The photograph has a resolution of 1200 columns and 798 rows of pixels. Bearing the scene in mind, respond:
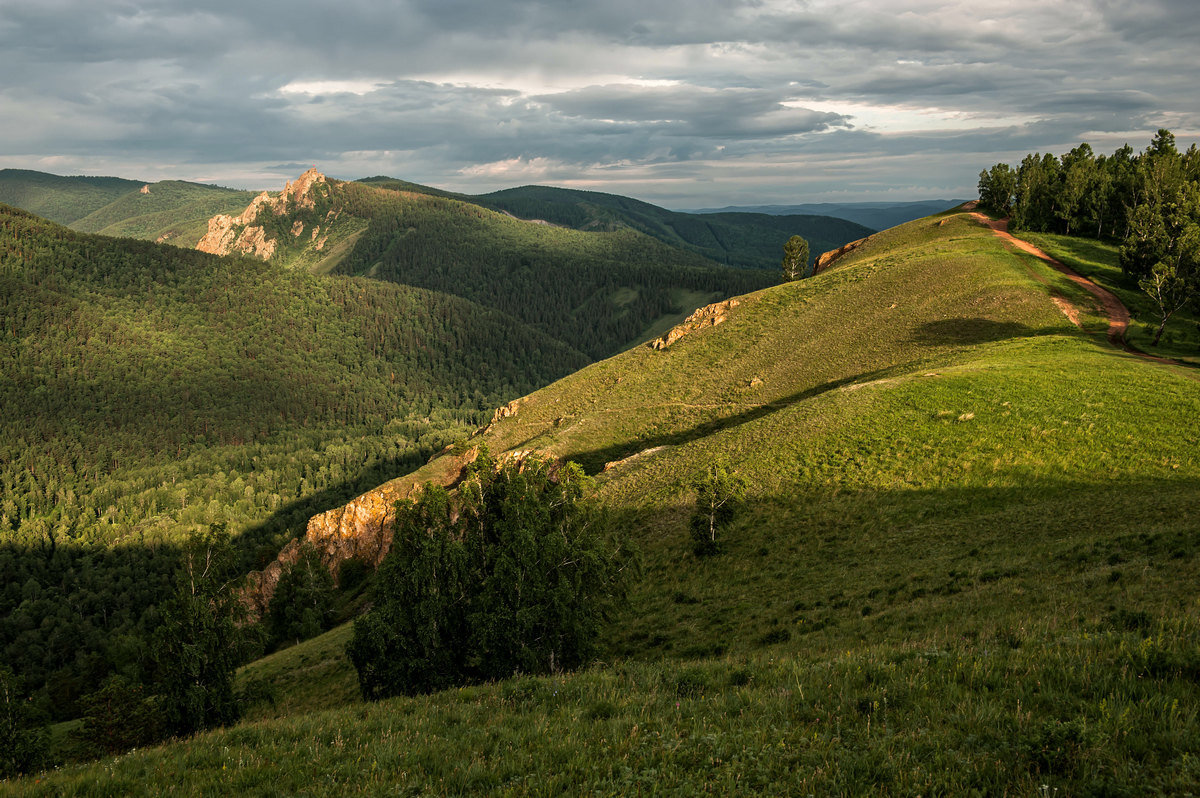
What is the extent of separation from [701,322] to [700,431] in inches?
1443

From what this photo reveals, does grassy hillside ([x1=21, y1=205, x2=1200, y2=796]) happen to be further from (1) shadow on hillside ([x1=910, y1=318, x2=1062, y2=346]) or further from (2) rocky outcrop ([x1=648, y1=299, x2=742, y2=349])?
(2) rocky outcrop ([x1=648, y1=299, x2=742, y2=349])

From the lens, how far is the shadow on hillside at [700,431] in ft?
202

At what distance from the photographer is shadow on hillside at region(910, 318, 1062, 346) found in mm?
60125

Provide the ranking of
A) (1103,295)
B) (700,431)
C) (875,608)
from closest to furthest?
(875,608)
(700,431)
(1103,295)

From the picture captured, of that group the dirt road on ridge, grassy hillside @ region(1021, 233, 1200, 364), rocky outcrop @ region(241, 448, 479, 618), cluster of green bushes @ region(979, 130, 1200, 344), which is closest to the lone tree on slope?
cluster of green bushes @ region(979, 130, 1200, 344)

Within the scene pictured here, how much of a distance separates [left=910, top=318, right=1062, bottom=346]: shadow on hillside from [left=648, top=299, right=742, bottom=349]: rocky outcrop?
32383 millimetres

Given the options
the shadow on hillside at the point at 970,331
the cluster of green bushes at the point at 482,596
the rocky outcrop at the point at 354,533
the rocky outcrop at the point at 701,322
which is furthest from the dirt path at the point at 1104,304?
the rocky outcrop at the point at 354,533

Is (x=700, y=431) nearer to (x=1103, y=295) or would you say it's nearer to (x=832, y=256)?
(x=1103, y=295)

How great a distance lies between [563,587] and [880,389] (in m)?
38.3

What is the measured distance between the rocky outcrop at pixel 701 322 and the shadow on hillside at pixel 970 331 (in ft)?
106

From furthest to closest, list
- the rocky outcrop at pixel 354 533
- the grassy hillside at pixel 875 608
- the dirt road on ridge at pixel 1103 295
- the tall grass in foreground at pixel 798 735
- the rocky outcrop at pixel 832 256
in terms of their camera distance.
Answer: the rocky outcrop at pixel 832 256 < the rocky outcrop at pixel 354 533 < the dirt road on ridge at pixel 1103 295 < the grassy hillside at pixel 875 608 < the tall grass in foreground at pixel 798 735

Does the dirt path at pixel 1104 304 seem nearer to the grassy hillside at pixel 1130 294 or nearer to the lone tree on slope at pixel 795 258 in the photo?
the grassy hillside at pixel 1130 294

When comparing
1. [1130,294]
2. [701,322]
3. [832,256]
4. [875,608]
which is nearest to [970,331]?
[1130,294]

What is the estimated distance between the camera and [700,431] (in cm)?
6400
